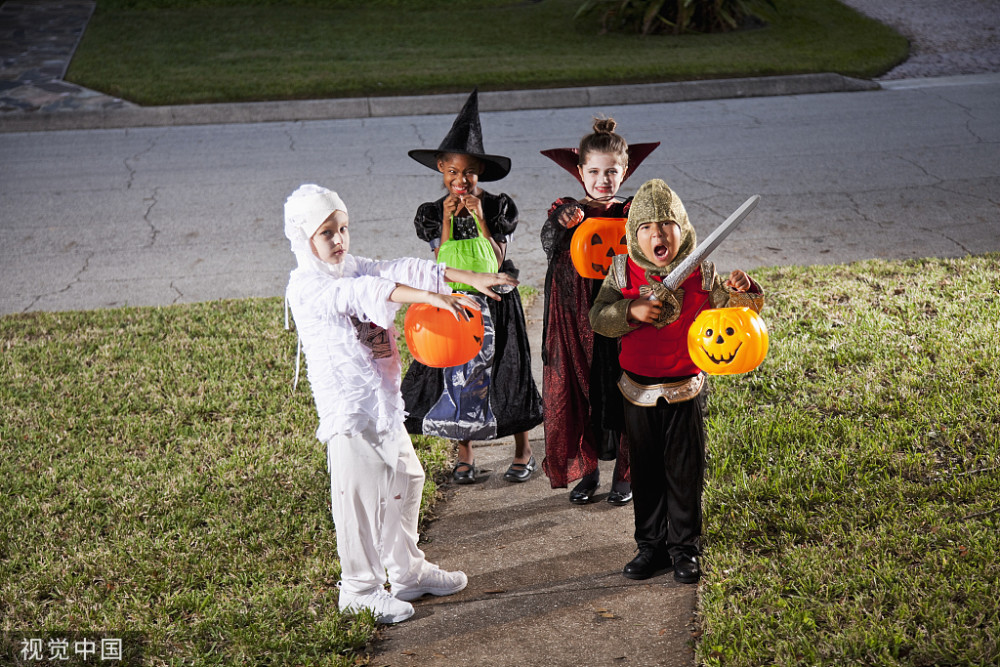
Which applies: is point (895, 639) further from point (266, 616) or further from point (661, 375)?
point (266, 616)

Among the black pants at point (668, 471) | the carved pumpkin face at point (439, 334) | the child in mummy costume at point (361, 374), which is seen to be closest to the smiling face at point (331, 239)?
the child in mummy costume at point (361, 374)

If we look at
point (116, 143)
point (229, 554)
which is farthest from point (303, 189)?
point (116, 143)

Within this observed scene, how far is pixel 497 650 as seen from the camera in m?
3.65

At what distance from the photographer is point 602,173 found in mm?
4047

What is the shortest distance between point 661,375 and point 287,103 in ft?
34.9

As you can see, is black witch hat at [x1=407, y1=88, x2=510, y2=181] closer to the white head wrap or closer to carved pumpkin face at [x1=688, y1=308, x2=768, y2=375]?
the white head wrap

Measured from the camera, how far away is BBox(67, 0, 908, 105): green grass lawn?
13.9 m

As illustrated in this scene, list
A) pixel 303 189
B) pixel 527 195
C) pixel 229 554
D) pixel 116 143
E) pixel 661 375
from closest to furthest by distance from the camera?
pixel 303 189 < pixel 661 375 < pixel 229 554 < pixel 527 195 < pixel 116 143

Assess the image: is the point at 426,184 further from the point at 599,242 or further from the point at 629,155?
the point at 599,242

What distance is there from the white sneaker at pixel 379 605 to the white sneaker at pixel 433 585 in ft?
0.26

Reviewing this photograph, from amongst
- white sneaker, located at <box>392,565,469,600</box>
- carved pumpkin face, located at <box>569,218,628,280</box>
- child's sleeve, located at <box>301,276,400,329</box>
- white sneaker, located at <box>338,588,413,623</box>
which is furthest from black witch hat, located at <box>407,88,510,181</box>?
white sneaker, located at <box>338,588,413,623</box>

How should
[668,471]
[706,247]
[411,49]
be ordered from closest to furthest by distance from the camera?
[706,247] → [668,471] → [411,49]

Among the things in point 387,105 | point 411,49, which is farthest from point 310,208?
point 411,49

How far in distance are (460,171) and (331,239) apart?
1.06 m
